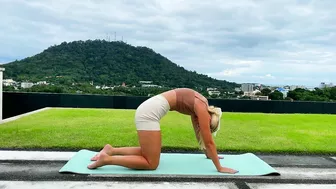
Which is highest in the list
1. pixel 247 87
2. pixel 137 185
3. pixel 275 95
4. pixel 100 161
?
pixel 247 87

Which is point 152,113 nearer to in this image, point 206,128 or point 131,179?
point 206,128

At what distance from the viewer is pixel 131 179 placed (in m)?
3.20

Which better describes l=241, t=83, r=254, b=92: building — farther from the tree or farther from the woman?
the woman

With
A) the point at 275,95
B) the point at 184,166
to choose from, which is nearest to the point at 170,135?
the point at 184,166

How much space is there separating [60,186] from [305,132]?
17.0 ft

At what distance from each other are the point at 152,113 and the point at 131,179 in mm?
719

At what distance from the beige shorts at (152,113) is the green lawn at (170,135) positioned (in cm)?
154

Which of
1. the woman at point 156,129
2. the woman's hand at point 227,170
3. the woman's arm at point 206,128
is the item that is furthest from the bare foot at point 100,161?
the woman's hand at point 227,170

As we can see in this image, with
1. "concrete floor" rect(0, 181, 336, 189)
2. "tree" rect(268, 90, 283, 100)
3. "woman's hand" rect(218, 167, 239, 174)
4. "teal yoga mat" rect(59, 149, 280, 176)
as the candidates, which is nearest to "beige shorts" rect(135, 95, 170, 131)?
"teal yoga mat" rect(59, 149, 280, 176)

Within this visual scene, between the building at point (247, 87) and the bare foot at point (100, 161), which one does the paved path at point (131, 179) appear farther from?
the building at point (247, 87)

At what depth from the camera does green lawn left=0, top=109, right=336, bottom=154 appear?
503 centimetres

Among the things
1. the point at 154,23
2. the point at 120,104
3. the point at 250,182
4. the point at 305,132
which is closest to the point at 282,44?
the point at 154,23

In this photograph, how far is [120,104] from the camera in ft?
37.6

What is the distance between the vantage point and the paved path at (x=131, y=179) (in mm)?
3012
